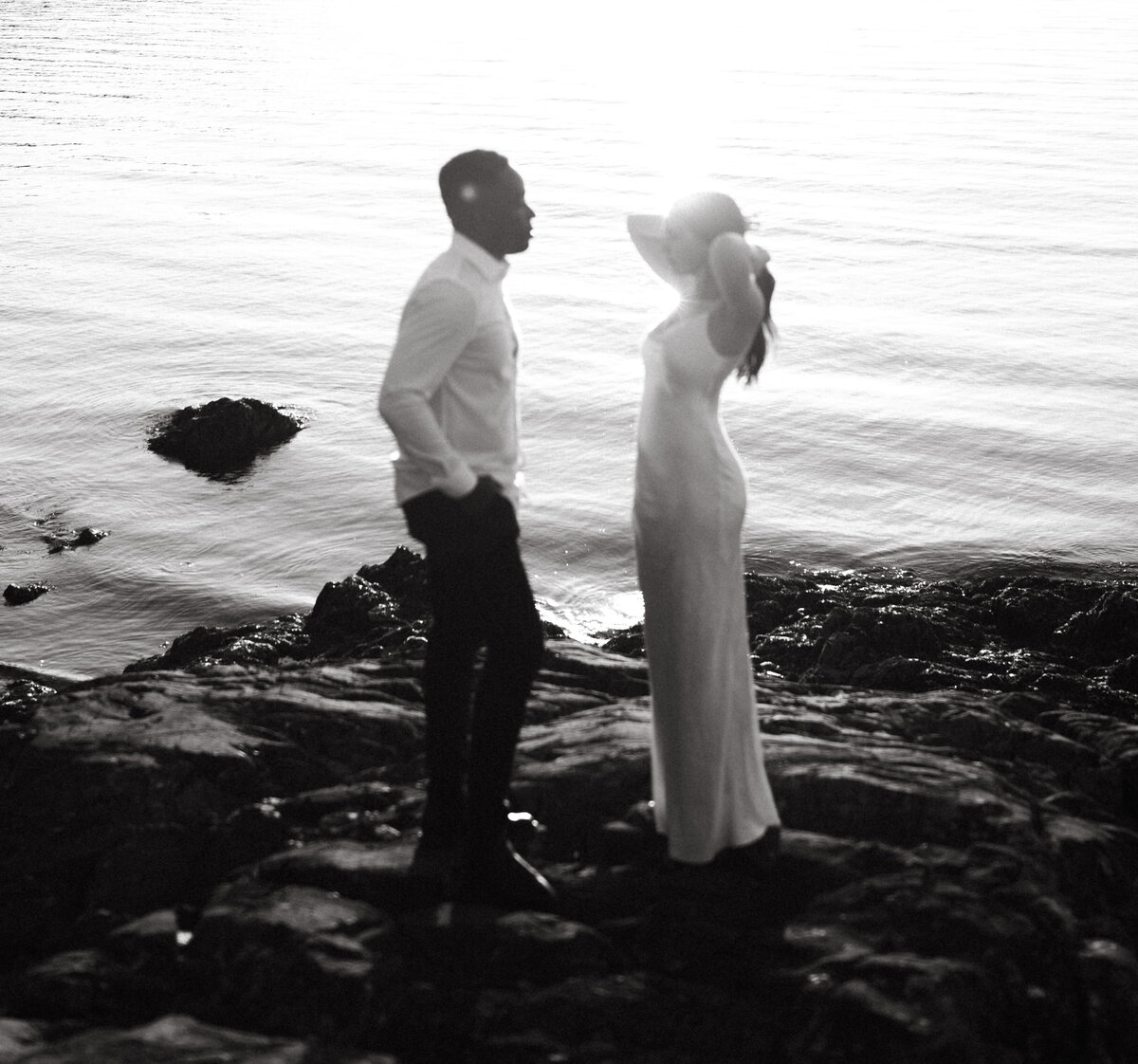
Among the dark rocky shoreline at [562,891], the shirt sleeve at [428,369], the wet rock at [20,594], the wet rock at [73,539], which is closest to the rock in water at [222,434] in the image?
the wet rock at [73,539]

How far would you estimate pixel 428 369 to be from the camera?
17.1 feet

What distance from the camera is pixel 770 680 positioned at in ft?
27.2

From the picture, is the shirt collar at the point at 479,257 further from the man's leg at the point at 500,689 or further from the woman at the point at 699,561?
the man's leg at the point at 500,689

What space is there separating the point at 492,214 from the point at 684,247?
739 millimetres

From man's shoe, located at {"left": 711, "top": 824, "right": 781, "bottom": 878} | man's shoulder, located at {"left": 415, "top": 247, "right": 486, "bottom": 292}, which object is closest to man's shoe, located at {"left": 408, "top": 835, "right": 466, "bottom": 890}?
man's shoe, located at {"left": 711, "top": 824, "right": 781, "bottom": 878}

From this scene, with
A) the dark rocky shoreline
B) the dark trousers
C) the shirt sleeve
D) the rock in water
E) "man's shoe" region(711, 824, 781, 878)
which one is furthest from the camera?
the rock in water

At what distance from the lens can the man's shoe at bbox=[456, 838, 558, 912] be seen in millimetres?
5453

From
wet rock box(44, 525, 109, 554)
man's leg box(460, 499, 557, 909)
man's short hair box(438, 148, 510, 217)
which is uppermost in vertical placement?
man's short hair box(438, 148, 510, 217)

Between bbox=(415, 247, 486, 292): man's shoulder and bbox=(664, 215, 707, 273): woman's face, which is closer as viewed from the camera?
bbox=(415, 247, 486, 292): man's shoulder

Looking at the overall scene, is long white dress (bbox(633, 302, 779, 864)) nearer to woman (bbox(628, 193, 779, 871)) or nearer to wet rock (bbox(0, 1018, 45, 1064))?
woman (bbox(628, 193, 779, 871))

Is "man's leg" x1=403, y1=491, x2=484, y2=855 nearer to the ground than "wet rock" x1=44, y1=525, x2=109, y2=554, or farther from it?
farther from it

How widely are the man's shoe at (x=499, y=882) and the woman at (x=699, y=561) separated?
23.3 inches

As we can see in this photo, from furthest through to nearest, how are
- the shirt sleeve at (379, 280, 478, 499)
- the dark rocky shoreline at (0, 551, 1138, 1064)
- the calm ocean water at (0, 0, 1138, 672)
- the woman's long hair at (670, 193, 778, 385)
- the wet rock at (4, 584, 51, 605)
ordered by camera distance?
the calm ocean water at (0, 0, 1138, 672)
the wet rock at (4, 584, 51, 605)
the woman's long hair at (670, 193, 778, 385)
the shirt sleeve at (379, 280, 478, 499)
the dark rocky shoreline at (0, 551, 1138, 1064)

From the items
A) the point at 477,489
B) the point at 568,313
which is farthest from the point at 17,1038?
the point at 568,313
